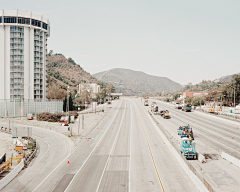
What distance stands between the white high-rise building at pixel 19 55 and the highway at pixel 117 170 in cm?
6110

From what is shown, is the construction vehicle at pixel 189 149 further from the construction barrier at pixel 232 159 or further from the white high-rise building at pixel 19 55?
the white high-rise building at pixel 19 55

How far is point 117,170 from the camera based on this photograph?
24516mm

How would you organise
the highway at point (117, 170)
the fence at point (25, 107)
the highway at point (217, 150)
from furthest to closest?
the fence at point (25, 107) < the highway at point (217, 150) < the highway at point (117, 170)

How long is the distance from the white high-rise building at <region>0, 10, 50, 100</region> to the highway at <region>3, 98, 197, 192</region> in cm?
6110

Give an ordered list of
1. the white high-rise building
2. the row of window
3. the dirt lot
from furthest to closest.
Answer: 1. the white high-rise building
2. the row of window
3. the dirt lot

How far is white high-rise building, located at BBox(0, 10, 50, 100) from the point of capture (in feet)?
277

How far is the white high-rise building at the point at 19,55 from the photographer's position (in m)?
84.6

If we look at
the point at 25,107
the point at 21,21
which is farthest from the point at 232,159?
the point at 21,21

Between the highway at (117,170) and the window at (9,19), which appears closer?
the highway at (117,170)

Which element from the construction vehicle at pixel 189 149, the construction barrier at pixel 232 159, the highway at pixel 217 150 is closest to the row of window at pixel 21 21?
the highway at pixel 217 150

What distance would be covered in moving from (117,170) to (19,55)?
264ft

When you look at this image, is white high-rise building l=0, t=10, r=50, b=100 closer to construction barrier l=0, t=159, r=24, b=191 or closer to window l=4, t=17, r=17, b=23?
window l=4, t=17, r=17, b=23

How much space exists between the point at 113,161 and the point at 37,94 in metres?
72.1

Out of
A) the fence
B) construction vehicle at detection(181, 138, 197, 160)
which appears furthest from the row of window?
construction vehicle at detection(181, 138, 197, 160)
